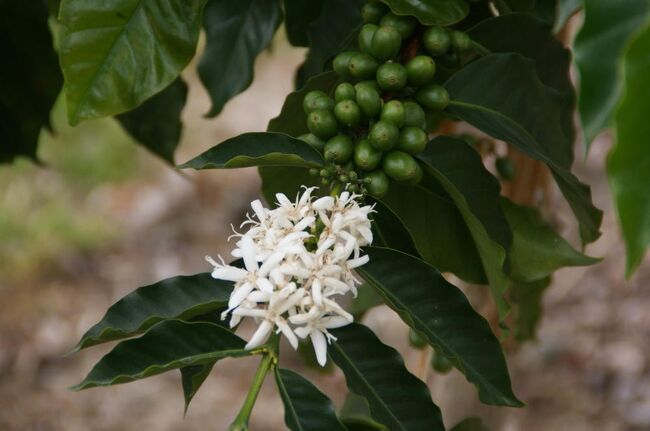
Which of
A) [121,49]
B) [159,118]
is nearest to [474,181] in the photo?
[121,49]

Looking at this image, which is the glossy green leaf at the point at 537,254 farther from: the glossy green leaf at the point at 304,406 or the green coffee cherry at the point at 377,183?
the glossy green leaf at the point at 304,406

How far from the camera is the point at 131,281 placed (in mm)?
3164

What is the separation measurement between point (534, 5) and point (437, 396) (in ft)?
2.58

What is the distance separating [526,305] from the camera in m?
1.42

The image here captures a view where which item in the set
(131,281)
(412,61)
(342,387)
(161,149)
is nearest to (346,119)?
(412,61)

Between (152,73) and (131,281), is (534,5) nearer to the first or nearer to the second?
(152,73)

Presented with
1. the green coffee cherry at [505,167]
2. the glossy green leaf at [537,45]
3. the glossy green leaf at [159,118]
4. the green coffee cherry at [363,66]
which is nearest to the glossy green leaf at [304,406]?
the green coffee cherry at [363,66]

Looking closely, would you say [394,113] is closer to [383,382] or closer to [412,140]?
[412,140]

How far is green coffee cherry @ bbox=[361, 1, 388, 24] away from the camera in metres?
0.94

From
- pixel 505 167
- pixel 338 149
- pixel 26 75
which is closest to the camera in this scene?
pixel 338 149

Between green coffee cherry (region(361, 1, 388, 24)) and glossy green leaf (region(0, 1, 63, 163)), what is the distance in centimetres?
47

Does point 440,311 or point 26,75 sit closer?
point 440,311

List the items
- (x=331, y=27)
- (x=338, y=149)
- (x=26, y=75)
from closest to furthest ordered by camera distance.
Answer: (x=338, y=149) → (x=331, y=27) → (x=26, y=75)

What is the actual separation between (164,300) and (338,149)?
21cm
